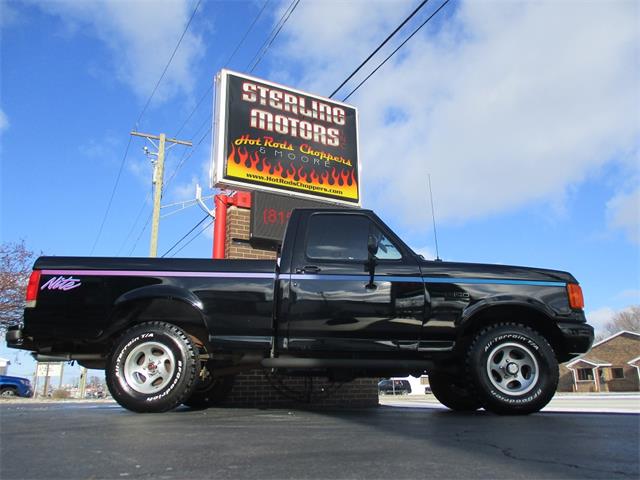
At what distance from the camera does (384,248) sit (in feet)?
17.4

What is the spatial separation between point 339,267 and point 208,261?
1.29 metres

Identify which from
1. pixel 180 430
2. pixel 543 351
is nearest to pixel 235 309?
pixel 180 430

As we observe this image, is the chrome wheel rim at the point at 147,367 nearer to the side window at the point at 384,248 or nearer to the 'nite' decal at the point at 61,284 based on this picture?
the 'nite' decal at the point at 61,284

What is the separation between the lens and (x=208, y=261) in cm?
509

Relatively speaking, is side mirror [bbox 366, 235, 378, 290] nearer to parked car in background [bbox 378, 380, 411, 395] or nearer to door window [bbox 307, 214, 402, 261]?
door window [bbox 307, 214, 402, 261]

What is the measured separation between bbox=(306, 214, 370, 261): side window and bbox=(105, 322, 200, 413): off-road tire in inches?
60.4

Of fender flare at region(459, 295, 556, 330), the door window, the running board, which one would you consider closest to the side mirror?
the door window

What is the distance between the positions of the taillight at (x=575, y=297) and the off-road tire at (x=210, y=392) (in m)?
4.01

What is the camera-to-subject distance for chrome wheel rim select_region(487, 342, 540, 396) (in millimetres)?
4848

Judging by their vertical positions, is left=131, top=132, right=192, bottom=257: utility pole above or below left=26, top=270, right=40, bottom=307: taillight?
above

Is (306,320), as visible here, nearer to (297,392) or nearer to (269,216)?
(297,392)

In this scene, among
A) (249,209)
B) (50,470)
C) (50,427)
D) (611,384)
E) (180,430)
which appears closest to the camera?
(50,470)

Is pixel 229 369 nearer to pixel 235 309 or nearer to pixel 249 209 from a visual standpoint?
pixel 235 309

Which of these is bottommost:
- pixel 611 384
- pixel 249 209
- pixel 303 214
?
pixel 611 384
